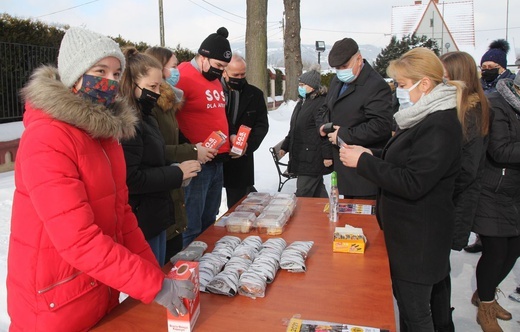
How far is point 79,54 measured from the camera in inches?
56.4

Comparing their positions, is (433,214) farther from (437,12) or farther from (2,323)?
(437,12)

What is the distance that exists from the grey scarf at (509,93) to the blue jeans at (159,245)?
2.36 metres

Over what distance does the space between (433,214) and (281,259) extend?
30.1 inches

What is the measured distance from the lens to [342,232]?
7.18 feet

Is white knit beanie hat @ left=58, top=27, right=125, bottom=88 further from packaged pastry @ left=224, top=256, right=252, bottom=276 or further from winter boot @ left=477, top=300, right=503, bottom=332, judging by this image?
winter boot @ left=477, top=300, right=503, bottom=332

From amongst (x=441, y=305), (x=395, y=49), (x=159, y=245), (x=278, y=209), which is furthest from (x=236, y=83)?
(x=395, y=49)

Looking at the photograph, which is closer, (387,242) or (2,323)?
(387,242)

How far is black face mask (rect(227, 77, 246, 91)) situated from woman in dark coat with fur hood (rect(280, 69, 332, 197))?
124 cm

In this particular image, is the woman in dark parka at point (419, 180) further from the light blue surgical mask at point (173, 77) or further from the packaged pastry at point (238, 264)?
the light blue surgical mask at point (173, 77)

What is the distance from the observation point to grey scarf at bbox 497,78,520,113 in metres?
2.83

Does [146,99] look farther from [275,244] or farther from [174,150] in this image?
[275,244]

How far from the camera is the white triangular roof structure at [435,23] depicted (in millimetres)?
38531

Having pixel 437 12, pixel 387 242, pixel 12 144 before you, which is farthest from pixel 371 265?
pixel 437 12

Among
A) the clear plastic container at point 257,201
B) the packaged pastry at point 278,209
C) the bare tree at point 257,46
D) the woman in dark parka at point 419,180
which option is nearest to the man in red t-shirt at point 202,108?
the clear plastic container at point 257,201
